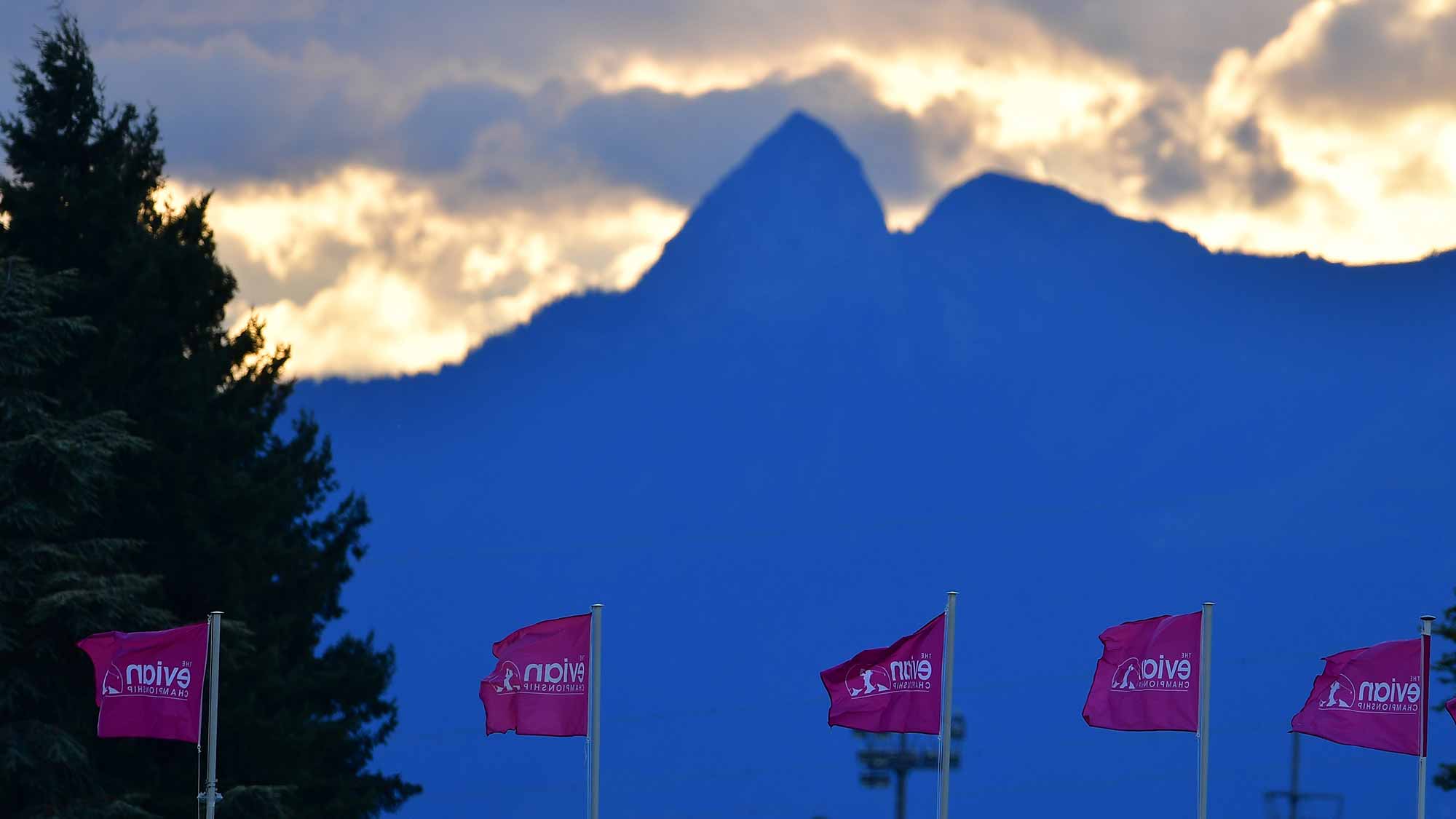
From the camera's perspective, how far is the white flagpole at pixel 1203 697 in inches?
894

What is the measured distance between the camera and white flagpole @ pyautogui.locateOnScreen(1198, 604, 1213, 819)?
22.7 m

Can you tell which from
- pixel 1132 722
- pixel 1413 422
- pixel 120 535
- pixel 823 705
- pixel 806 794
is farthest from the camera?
pixel 1413 422

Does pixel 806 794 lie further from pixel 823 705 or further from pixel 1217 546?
pixel 1217 546

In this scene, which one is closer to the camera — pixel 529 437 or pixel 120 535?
pixel 120 535

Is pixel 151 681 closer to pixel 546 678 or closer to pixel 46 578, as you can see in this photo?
pixel 46 578

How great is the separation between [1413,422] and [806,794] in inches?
1943

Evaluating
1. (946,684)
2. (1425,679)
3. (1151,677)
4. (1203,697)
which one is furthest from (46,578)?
(1425,679)

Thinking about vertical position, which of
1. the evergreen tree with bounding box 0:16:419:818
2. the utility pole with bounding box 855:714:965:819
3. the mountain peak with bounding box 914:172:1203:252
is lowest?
the utility pole with bounding box 855:714:965:819

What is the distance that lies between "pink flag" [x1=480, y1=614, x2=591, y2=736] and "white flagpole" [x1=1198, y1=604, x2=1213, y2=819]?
804 cm

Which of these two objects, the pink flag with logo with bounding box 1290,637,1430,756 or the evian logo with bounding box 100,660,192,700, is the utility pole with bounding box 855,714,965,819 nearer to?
the pink flag with logo with bounding box 1290,637,1430,756

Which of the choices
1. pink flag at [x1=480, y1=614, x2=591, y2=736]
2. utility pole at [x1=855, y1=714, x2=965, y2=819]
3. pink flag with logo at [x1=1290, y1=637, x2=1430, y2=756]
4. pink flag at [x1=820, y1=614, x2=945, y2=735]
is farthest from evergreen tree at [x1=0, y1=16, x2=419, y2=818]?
utility pole at [x1=855, y1=714, x2=965, y2=819]

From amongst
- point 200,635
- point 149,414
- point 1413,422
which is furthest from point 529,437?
point 200,635

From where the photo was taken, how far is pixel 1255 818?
105m

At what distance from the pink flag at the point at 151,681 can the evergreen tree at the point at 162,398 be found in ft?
18.3
